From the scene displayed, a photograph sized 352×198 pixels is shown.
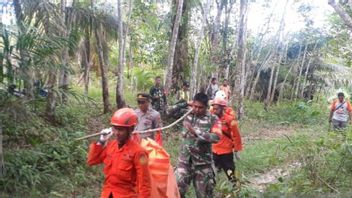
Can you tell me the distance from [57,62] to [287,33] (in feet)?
69.0

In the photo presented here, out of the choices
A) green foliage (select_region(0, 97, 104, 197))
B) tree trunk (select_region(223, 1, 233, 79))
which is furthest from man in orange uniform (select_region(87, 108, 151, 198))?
tree trunk (select_region(223, 1, 233, 79))

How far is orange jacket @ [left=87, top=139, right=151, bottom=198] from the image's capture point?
3.58 metres

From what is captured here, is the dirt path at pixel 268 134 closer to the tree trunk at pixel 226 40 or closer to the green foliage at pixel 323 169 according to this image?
the tree trunk at pixel 226 40

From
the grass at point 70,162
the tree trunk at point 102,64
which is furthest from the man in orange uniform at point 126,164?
the tree trunk at point 102,64

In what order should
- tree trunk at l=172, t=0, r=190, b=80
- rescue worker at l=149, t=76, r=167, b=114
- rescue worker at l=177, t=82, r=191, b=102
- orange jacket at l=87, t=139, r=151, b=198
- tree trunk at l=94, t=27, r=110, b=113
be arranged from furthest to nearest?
tree trunk at l=172, t=0, r=190, b=80, rescue worker at l=177, t=82, r=191, b=102, rescue worker at l=149, t=76, r=167, b=114, tree trunk at l=94, t=27, r=110, b=113, orange jacket at l=87, t=139, r=151, b=198

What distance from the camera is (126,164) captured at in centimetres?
368

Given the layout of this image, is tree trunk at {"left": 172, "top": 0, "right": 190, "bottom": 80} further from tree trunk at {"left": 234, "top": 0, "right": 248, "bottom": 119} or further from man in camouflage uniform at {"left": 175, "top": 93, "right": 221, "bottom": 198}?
man in camouflage uniform at {"left": 175, "top": 93, "right": 221, "bottom": 198}

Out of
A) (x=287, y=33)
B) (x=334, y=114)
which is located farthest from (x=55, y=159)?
(x=287, y=33)

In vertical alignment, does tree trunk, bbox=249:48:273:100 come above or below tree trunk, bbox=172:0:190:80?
below

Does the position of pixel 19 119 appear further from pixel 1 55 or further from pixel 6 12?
pixel 6 12

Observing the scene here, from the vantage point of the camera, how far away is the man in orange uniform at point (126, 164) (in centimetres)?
359

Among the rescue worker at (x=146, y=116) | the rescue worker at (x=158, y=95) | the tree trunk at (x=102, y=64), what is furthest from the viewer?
the rescue worker at (x=158, y=95)

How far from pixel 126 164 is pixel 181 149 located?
2.26 meters

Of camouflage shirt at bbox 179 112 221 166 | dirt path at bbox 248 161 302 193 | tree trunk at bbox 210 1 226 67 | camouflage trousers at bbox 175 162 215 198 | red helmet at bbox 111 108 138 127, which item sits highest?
tree trunk at bbox 210 1 226 67
